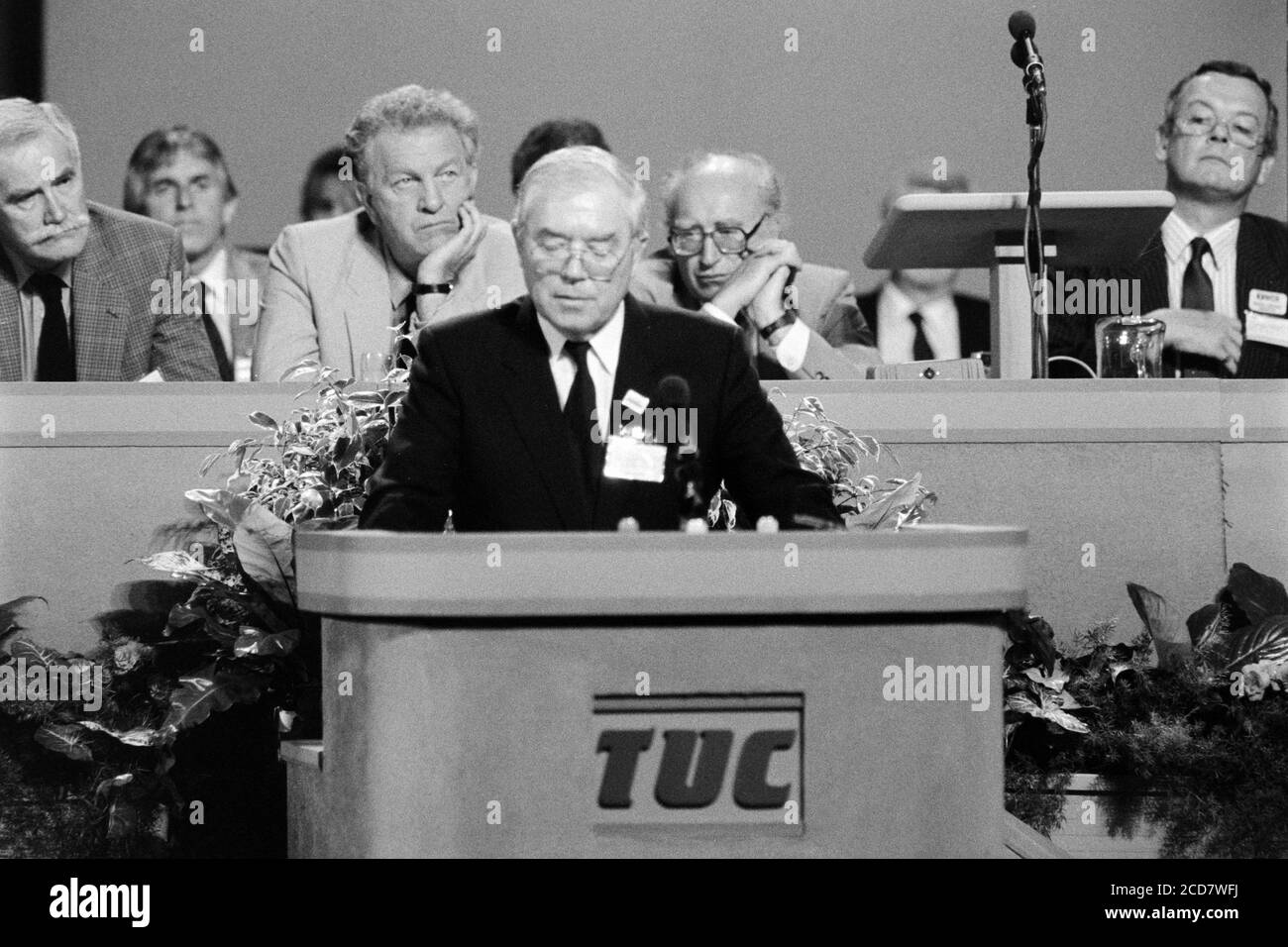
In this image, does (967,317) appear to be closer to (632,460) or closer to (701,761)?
(632,460)

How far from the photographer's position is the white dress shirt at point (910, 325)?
661cm

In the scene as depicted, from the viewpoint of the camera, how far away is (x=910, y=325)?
6.67 meters

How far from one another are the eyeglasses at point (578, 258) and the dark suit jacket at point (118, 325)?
5.97 feet

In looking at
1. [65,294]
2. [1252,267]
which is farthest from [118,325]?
[1252,267]

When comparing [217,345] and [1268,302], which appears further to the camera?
[217,345]

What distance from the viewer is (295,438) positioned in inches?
146

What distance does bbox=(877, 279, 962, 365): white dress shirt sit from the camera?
21.7ft

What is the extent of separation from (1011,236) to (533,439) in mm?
1925

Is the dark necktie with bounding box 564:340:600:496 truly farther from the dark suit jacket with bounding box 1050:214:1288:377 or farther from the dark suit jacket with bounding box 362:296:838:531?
the dark suit jacket with bounding box 1050:214:1288:377

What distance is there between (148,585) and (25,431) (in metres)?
0.42

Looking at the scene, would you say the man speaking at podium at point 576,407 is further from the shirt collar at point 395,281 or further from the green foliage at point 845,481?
the shirt collar at point 395,281

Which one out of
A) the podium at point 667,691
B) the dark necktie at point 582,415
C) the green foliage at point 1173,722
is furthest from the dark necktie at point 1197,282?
the podium at point 667,691
